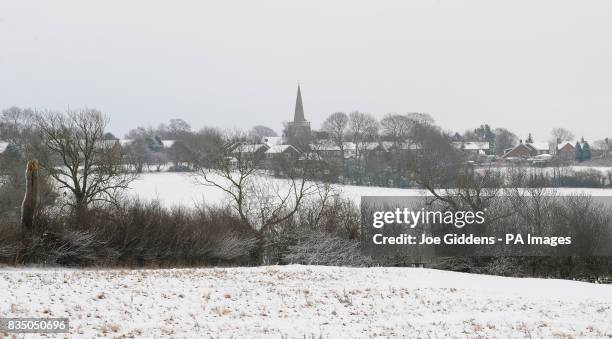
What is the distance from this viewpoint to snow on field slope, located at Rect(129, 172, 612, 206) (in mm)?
69794

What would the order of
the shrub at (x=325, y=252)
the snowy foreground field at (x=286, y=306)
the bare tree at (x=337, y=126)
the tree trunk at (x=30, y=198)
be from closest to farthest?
1. the snowy foreground field at (x=286, y=306)
2. the tree trunk at (x=30, y=198)
3. the shrub at (x=325, y=252)
4. the bare tree at (x=337, y=126)

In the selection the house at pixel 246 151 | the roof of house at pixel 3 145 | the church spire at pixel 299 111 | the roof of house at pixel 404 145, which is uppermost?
the church spire at pixel 299 111

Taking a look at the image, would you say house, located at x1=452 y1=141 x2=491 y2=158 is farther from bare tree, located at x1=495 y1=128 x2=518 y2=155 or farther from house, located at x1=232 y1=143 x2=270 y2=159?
house, located at x1=232 y1=143 x2=270 y2=159

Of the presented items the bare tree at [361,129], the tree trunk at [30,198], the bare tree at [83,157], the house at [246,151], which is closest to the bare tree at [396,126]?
the bare tree at [361,129]

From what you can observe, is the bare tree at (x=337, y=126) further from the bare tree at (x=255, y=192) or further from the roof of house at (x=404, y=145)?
the bare tree at (x=255, y=192)

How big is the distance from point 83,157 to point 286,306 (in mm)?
31357

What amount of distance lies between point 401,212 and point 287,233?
921 cm

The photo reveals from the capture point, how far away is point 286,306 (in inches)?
676

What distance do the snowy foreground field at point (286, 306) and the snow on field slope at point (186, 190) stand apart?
44215 mm

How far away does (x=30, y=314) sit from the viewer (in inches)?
545

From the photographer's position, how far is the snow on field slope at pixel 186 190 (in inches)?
2748

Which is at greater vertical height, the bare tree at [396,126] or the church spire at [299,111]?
the church spire at [299,111]

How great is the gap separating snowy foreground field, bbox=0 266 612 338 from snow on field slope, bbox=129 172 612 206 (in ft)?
145

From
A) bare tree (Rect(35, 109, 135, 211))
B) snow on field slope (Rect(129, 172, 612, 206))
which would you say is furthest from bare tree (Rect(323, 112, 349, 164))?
bare tree (Rect(35, 109, 135, 211))
